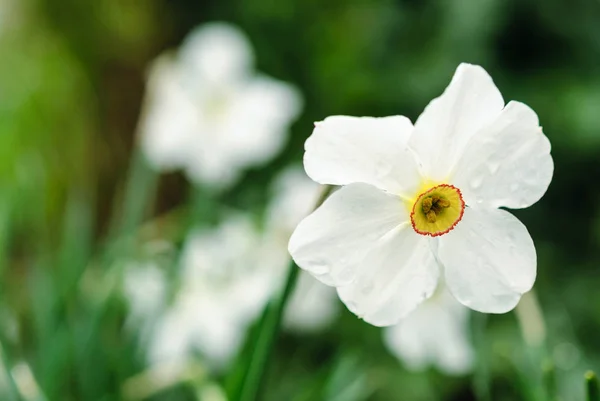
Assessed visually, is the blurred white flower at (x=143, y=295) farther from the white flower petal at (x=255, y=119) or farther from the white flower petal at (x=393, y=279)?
the white flower petal at (x=393, y=279)

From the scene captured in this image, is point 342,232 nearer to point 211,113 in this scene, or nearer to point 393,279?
point 393,279

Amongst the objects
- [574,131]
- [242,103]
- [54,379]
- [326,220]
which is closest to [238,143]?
[242,103]

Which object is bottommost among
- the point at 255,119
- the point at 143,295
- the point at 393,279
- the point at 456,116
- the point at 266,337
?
the point at 143,295

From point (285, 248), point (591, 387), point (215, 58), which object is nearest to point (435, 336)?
point (285, 248)

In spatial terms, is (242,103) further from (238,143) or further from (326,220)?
(326,220)

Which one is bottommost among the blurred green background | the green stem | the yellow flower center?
the blurred green background

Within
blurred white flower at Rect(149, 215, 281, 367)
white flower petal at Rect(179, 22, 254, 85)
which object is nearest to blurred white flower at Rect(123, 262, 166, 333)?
blurred white flower at Rect(149, 215, 281, 367)

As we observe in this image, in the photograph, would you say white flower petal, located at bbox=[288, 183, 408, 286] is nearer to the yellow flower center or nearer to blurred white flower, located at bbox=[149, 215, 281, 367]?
the yellow flower center
